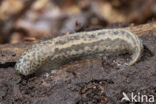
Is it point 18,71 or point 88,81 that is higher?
point 18,71

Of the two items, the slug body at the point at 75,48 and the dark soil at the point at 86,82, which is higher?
the slug body at the point at 75,48

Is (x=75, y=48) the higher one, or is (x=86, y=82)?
(x=75, y=48)

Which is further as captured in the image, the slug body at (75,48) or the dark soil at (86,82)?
the slug body at (75,48)

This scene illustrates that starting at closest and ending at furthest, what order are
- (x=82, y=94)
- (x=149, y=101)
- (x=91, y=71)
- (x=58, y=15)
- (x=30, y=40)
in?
(x=149, y=101) → (x=82, y=94) → (x=91, y=71) → (x=30, y=40) → (x=58, y=15)

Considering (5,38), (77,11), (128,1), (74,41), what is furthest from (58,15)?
(74,41)

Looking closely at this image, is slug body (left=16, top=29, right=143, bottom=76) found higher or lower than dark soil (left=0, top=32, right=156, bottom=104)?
higher

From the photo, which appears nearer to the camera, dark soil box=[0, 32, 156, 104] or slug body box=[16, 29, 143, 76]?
dark soil box=[0, 32, 156, 104]

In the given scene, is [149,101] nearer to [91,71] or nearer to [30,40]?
[91,71]

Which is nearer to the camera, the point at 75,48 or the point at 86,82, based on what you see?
the point at 86,82
